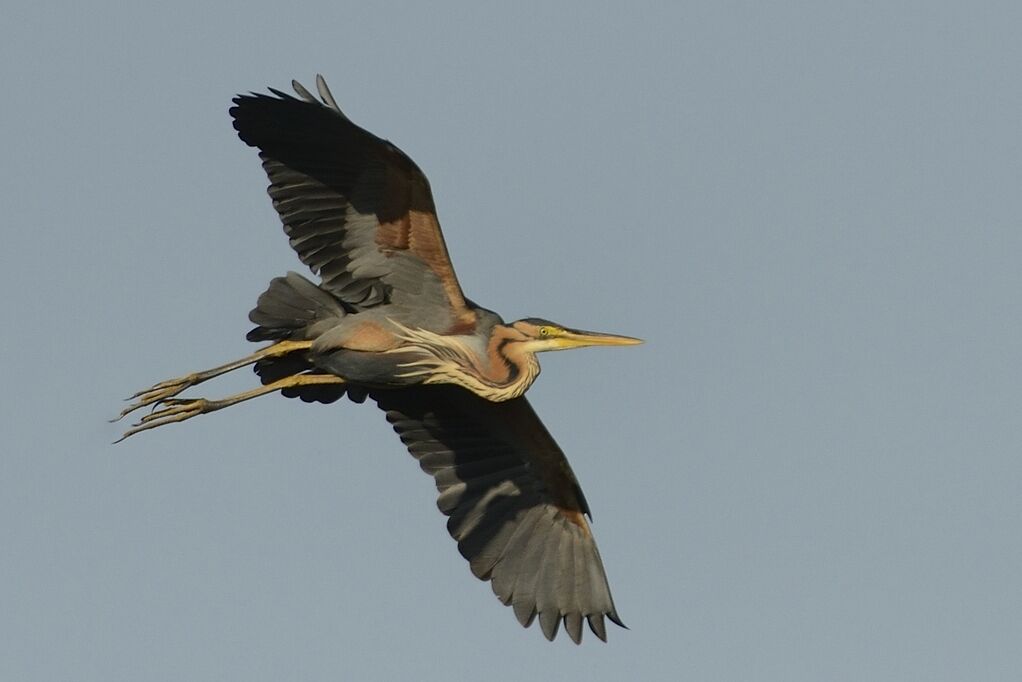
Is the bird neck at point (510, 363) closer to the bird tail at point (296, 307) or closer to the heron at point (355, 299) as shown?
the heron at point (355, 299)

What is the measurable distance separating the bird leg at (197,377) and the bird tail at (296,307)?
0.11m

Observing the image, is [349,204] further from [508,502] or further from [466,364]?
[508,502]

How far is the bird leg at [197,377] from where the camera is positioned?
1190 centimetres

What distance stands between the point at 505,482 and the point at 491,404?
698mm

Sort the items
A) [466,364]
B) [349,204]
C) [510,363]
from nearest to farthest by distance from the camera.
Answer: [349,204] → [466,364] → [510,363]

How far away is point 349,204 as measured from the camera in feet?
38.2

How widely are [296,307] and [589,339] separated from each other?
2.03 meters

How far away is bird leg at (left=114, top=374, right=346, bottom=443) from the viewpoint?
11.9 meters

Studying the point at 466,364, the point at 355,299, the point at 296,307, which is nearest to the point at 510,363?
the point at 466,364

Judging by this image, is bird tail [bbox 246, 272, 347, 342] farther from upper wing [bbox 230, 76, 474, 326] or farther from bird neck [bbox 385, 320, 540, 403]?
bird neck [bbox 385, 320, 540, 403]

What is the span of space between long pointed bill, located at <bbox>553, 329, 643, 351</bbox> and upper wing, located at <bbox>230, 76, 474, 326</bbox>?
717 millimetres

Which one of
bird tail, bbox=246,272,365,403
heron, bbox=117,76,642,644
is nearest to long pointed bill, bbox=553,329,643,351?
heron, bbox=117,76,642,644

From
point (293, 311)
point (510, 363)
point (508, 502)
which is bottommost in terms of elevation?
point (508, 502)

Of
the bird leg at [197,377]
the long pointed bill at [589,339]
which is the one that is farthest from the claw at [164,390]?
the long pointed bill at [589,339]
